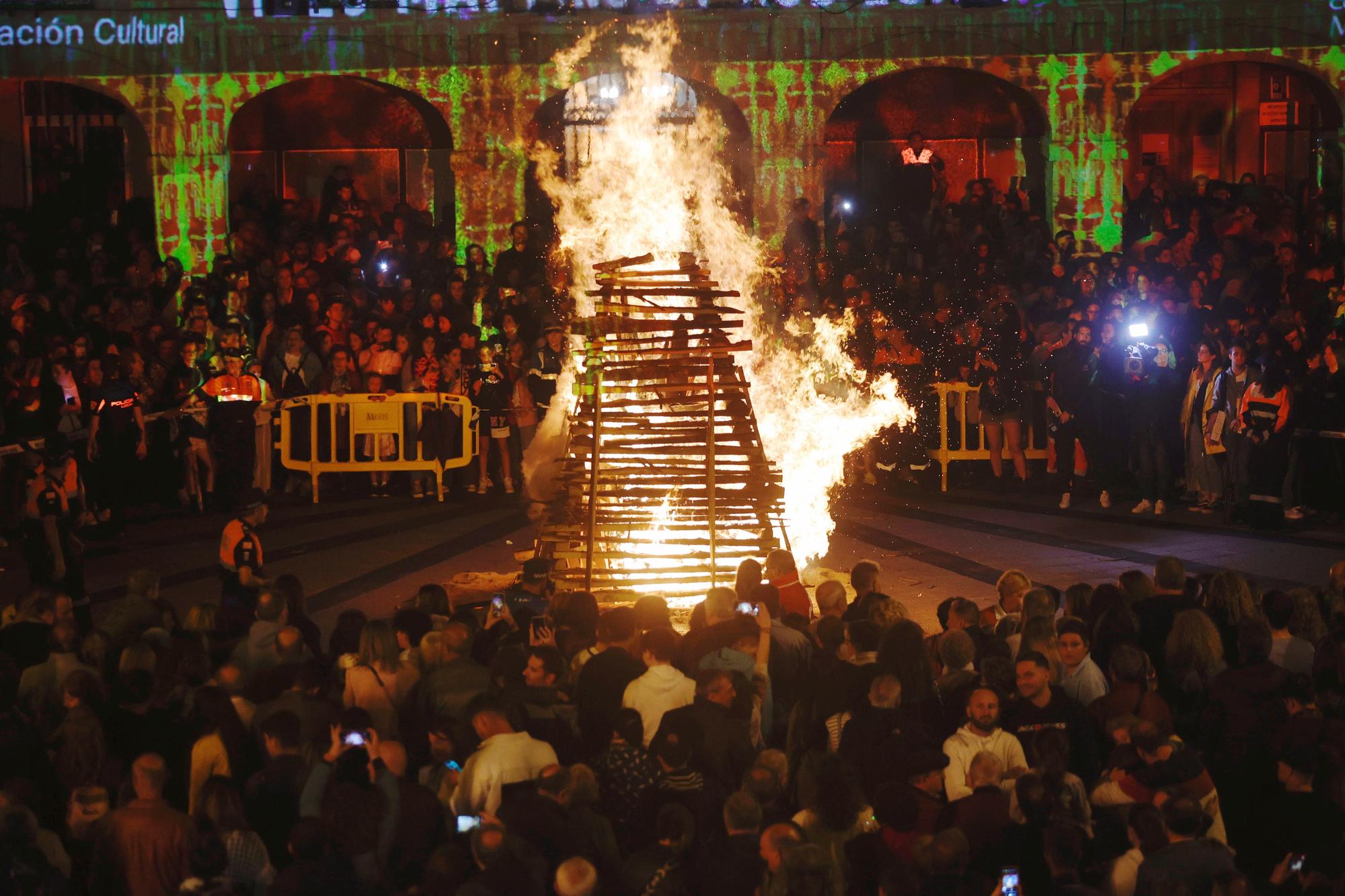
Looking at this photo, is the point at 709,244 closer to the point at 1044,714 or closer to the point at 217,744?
the point at 1044,714

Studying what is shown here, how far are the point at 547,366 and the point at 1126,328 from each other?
6639 mm

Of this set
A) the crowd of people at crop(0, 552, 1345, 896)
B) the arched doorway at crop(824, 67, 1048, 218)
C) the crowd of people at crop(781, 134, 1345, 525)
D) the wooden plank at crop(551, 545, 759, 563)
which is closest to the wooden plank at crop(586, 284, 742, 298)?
the wooden plank at crop(551, 545, 759, 563)

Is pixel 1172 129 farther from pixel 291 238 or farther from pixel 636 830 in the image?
pixel 636 830

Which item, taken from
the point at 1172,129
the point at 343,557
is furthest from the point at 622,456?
the point at 1172,129

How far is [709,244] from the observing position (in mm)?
23297

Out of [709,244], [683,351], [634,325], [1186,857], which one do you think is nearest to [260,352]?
[709,244]

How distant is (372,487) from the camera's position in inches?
783

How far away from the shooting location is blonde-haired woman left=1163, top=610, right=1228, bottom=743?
834cm

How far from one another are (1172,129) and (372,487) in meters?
15.2

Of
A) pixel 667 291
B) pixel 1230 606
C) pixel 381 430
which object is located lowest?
pixel 1230 606

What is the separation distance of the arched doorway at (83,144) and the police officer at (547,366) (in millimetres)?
10437

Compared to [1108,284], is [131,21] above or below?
above

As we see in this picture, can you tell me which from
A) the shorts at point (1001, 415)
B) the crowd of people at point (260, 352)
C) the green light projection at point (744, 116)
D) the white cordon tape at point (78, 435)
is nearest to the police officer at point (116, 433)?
the crowd of people at point (260, 352)

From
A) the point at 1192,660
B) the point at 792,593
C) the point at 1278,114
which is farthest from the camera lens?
the point at 1278,114
